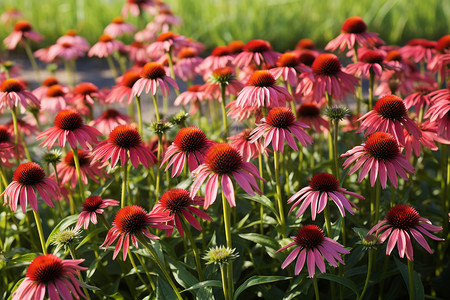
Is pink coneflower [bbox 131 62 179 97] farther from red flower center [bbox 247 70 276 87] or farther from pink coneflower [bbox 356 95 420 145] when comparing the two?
pink coneflower [bbox 356 95 420 145]

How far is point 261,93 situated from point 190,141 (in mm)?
366

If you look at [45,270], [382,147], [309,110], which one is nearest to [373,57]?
[309,110]

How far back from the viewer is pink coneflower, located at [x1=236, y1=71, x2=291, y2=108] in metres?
1.77

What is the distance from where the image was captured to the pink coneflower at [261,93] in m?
1.77

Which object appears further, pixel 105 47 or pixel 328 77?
pixel 105 47

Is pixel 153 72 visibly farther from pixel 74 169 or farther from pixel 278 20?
pixel 278 20

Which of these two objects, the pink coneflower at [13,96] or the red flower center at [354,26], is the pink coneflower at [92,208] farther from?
the red flower center at [354,26]

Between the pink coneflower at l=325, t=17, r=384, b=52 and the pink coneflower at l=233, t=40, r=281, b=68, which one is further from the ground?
the pink coneflower at l=325, t=17, r=384, b=52

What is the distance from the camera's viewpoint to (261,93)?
5.86 feet

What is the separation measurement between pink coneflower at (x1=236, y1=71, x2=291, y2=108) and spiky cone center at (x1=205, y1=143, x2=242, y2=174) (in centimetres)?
38

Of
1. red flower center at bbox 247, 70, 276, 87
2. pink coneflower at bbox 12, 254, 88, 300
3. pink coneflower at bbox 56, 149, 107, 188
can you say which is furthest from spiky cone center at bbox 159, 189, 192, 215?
pink coneflower at bbox 56, 149, 107, 188

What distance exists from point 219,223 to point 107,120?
0.88 meters

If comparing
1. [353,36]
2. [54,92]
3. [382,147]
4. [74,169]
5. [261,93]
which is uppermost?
[353,36]

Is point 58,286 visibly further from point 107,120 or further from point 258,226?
point 107,120
